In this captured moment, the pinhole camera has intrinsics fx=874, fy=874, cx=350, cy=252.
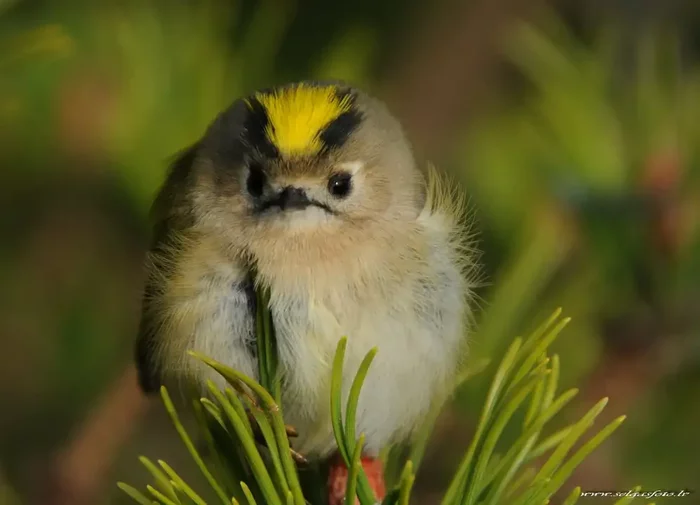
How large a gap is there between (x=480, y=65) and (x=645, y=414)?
992mm

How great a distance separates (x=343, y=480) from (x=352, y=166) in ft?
0.96

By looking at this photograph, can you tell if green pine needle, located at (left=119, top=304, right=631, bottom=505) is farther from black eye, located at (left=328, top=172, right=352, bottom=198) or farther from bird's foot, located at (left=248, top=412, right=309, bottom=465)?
black eye, located at (left=328, top=172, right=352, bottom=198)

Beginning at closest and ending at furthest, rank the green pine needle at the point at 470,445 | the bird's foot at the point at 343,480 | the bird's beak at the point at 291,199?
1. the green pine needle at the point at 470,445
2. the bird's foot at the point at 343,480
3. the bird's beak at the point at 291,199

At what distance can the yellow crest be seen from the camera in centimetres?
73

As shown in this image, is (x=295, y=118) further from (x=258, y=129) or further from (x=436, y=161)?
(x=436, y=161)

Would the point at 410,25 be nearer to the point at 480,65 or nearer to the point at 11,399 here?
the point at 480,65

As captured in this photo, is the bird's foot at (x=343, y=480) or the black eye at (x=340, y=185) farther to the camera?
the black eye at (x=340, y=185)

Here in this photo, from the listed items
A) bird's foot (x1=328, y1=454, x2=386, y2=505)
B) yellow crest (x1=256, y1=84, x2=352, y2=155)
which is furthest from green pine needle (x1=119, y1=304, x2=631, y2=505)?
yellow crest (x1=256, y1=84, x2=352, y2=155)

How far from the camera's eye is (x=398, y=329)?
2.33 ft

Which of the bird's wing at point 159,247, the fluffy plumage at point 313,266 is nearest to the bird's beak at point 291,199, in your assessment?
the fluffy plumage at point 313,266

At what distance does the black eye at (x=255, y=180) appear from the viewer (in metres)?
0.76

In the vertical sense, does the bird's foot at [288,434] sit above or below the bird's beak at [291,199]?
below

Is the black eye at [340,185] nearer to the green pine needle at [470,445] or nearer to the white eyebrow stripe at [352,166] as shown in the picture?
the white eyebrow stripe at [352,166]

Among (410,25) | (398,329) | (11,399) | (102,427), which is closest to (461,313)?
(398,329)
